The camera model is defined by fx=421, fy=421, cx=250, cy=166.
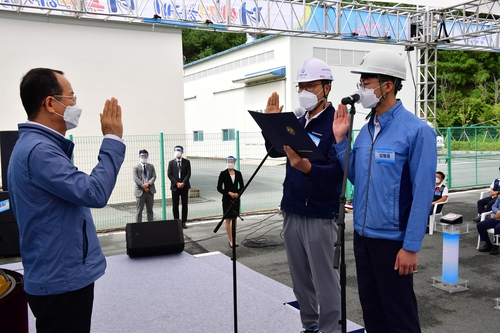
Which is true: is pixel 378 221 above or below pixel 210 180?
above

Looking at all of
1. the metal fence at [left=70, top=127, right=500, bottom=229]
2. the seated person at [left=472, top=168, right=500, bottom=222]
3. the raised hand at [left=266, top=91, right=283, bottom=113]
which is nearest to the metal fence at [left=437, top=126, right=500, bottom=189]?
the metal fence at [left=70, top=127, right=500, bottom=229]

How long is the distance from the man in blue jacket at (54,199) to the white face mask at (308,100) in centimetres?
131

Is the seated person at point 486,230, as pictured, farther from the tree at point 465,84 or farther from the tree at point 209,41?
the tree at point 209,41

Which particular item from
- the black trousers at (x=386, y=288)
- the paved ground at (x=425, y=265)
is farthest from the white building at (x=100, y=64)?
the black trousers at (x=386, y=288)

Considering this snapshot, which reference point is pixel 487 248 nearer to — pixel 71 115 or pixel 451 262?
pixel 451 262

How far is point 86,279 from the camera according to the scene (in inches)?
79.4

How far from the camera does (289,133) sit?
237cm

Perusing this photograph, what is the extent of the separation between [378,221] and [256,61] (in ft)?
76.2

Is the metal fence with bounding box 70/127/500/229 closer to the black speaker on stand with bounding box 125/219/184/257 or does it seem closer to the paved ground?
the paved ground

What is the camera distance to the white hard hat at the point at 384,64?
2328 mm

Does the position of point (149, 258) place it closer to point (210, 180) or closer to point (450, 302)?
point (450, 302)

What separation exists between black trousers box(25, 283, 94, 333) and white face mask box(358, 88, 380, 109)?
177cm

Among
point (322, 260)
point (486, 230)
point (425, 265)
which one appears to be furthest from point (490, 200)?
point (322, 260)

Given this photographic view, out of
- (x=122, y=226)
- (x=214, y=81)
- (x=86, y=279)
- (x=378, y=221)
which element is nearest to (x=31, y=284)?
(x=86, y=279)
